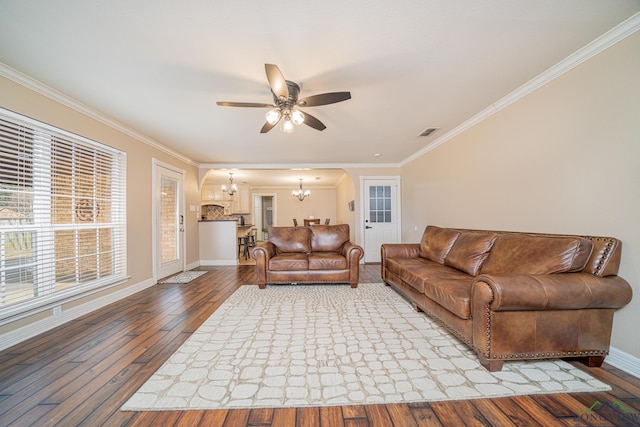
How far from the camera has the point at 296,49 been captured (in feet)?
6.01

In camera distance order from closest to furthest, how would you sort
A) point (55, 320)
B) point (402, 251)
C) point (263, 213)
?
point (55, 320), point (402, 251), point (263, 213)

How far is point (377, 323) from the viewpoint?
2412 millimetres

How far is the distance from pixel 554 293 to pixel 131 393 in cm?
277

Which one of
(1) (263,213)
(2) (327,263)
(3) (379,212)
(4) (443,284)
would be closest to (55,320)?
(2) (327,263)

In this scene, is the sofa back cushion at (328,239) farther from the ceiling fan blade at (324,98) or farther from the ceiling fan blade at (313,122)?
the ceiling fan blade at (324,98)

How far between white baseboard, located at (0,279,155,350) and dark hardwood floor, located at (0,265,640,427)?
9 centimetres

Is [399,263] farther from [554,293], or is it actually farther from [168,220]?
[168,220]

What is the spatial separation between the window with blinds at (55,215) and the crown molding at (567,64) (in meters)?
4.83

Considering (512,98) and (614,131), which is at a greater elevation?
(512,98)

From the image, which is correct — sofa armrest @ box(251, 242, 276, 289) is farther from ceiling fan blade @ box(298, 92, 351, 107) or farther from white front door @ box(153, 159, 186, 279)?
ceiling fan blade @ box(298, 92, 351, 107)

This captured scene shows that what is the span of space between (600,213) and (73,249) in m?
5.03

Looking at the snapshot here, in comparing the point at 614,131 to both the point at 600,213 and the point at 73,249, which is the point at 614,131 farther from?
the point at 73,249

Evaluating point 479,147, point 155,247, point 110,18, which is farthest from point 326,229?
point 110,18

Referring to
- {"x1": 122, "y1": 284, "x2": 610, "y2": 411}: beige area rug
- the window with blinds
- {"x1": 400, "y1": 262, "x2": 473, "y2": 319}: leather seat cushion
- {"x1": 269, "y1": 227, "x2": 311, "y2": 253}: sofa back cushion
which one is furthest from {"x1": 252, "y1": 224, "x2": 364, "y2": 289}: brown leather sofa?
the window with blinds
